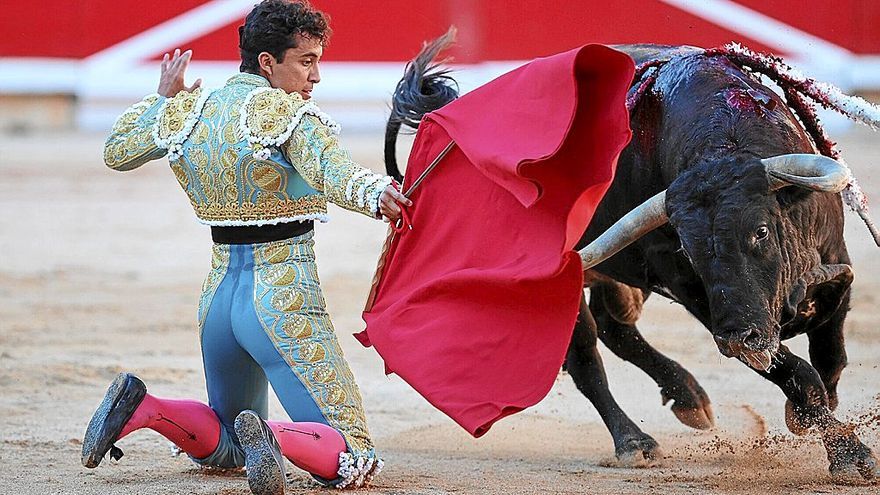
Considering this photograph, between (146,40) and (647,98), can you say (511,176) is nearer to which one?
(647,98)

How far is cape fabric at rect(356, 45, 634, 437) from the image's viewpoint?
2605 millimetres

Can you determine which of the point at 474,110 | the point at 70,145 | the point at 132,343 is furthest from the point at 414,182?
the point at 70,145

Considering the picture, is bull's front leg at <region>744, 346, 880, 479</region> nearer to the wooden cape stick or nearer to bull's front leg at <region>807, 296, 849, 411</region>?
bull's front leg at <region>807, 296, 849, 411</region>

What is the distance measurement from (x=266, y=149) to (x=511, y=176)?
503mm

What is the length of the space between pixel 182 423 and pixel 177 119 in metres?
0.65

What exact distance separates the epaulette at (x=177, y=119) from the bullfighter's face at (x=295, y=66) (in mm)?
155

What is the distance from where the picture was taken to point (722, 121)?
120 inches

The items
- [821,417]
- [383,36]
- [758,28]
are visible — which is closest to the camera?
[821,417]

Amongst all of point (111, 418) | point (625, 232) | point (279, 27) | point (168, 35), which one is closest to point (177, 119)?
point (279, 27)

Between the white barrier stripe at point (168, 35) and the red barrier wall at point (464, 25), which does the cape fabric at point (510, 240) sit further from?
the white barrier stripe at point (168, 35)

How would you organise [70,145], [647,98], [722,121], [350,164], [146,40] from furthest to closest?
1. [146,40]
2. [70,145]
3. [647,98]
4. [722,121]
5. [350,164]

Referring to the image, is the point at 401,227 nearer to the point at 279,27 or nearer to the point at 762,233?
the point at 279,27

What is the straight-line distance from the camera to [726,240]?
8.91 feet

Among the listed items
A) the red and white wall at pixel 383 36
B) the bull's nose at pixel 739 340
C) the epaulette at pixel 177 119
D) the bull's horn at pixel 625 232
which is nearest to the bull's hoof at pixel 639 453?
the bull's horn at pixel 625 232
